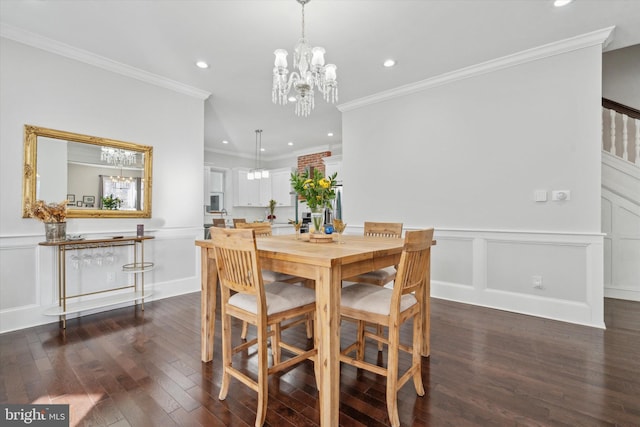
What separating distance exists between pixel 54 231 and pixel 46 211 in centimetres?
20

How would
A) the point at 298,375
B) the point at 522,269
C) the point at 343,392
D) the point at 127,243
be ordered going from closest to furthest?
the point at 343,392
the point at 298,375
the point at 522,269
the point at 127,243

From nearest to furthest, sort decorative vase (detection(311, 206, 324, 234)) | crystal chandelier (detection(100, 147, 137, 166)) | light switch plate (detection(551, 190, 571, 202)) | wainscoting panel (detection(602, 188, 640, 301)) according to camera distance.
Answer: decorative vase (detection(311, 206, 324, 234)) < light switch plate (detection(551, 190, 571, 202)) < crystal chandelier (detection(100, 147, 137, 166)) < wainscoting panel (detection(602, 188, 640, 301))

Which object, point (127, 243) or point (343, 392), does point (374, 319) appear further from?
point (127, 243)

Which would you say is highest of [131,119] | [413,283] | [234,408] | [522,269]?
[131,119]

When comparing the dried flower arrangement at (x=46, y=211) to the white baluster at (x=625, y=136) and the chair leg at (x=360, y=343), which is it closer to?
the chair leg at (x=360, y=343)

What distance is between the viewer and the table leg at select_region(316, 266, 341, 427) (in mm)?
1442

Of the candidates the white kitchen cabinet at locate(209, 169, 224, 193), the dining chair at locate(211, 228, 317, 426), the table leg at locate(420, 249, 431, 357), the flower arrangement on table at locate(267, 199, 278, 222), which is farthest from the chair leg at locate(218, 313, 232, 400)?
the white kitchen cabinet at locate(209, 169, 224, 193)

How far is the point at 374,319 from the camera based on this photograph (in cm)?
167

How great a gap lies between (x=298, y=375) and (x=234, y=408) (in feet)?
1.55

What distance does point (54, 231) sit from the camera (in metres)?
2.84

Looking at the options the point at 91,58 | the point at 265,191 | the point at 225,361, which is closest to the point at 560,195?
the point at 225,361

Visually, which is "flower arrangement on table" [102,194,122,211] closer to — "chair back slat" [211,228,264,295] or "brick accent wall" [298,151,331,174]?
"chair back slat" [211,228,264,295]

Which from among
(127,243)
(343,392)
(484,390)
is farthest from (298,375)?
(127,243)

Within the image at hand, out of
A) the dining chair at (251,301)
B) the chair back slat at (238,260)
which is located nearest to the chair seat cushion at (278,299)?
A: the dining chair at (251,301)
